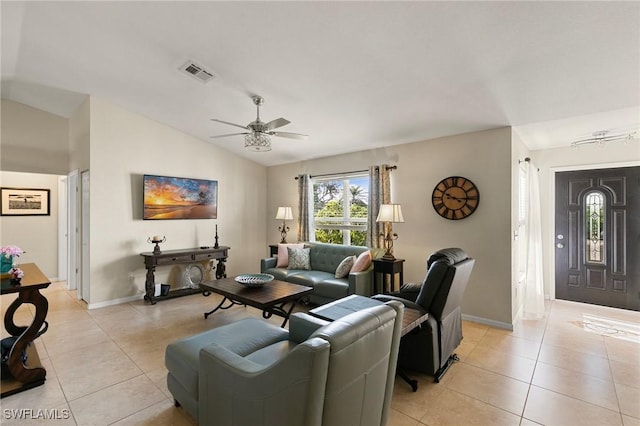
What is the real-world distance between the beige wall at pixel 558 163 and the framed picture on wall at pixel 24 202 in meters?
9.29

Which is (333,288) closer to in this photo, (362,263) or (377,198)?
(362,263)

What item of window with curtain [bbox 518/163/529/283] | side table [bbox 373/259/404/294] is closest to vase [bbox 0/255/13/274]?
side table [bbox 373/259/404/294]

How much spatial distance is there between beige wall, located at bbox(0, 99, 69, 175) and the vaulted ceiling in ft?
2.32

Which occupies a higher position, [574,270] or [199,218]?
[199,218]

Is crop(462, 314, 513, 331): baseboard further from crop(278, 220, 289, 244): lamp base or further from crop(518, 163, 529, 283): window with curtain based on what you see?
crop(278, 220, 289, 244): lamp base

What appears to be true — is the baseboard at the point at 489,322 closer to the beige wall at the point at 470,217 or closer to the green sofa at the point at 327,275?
the beige wall at the point at 470,217

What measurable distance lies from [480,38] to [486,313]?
3.21 meters

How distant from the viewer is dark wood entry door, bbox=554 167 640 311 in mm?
4258

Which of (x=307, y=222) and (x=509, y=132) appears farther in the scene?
(x=307, y=222)

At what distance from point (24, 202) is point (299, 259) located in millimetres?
5561

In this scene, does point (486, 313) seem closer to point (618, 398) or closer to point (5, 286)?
point (618, 398)

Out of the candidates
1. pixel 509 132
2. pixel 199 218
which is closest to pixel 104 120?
pixel 199 218

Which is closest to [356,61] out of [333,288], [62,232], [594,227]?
[333,288]

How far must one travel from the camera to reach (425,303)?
2570 mm
